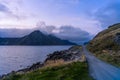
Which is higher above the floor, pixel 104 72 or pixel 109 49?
pixel 109 49

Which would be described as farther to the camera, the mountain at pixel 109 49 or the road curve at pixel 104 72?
the mountain at pixel 109 49

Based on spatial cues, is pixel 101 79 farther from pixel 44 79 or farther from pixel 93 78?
pixel 44 79

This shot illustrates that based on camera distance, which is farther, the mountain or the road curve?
the mountain

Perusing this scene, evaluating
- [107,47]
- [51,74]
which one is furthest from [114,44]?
[51,74]

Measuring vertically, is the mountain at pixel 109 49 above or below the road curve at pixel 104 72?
above

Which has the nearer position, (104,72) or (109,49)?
(104,72)

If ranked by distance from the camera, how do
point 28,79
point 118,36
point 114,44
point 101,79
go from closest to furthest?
point 101,79, point 28,79, point 114,44, point 118,36

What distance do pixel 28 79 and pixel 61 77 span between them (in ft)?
11.9

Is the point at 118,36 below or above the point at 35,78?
above

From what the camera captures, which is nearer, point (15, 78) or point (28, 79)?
point (28, 79)

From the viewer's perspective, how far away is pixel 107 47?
262ft

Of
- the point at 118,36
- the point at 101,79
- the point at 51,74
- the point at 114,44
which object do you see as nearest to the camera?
the point at 101,79

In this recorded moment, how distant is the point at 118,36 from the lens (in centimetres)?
8412

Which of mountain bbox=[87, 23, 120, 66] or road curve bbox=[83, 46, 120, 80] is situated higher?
mountain bbox=[87, 23, 120, 66]
